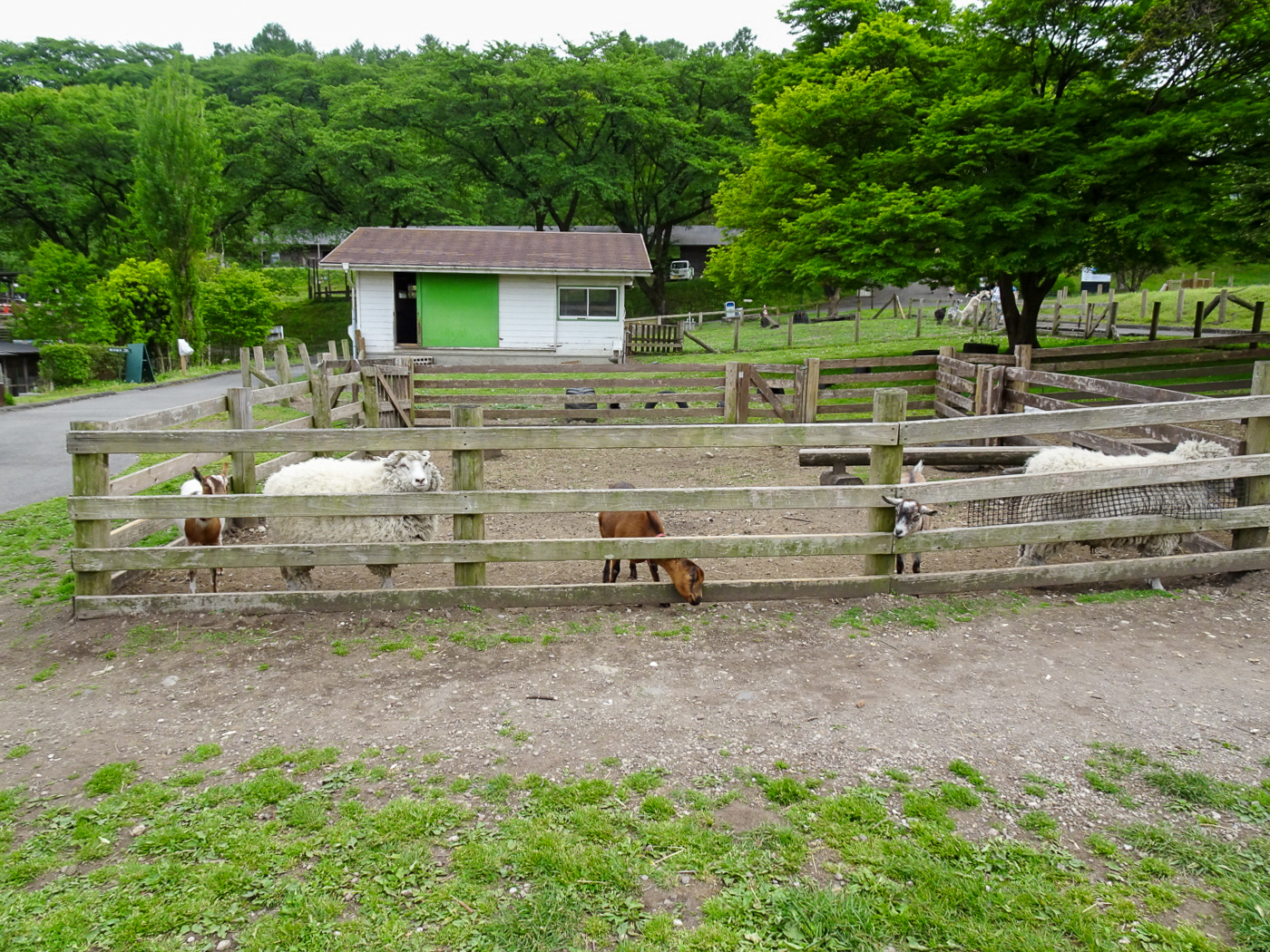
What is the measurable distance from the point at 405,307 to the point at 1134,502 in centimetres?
2711

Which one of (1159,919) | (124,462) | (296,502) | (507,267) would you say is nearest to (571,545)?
(296,502)

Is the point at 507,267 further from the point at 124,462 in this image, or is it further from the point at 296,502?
the point at 296,502

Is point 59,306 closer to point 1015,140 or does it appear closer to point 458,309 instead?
point 458,309

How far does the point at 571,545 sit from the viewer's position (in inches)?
222

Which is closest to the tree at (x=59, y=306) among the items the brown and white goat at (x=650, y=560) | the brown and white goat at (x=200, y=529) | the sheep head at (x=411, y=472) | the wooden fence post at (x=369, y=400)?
the wooden fence post at (x=369, y=400)

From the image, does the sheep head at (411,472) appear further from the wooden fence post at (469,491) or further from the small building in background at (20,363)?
the small building in background at (20,363)

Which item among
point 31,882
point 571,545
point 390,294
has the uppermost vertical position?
point 390,294

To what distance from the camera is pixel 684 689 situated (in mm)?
4578

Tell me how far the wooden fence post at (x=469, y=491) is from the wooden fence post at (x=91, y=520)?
2.35 meters

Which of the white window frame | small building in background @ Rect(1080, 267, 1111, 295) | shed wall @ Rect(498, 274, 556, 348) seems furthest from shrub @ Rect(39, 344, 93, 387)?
small building in background @ Rect(1080, 267, 1111, 295)

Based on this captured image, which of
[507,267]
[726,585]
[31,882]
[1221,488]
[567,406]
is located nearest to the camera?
[31,882]

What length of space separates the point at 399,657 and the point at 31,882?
2.14 metres

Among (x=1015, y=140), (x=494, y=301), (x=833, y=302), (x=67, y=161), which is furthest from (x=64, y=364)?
(x=833, y=302)

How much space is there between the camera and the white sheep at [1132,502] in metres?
6.32
